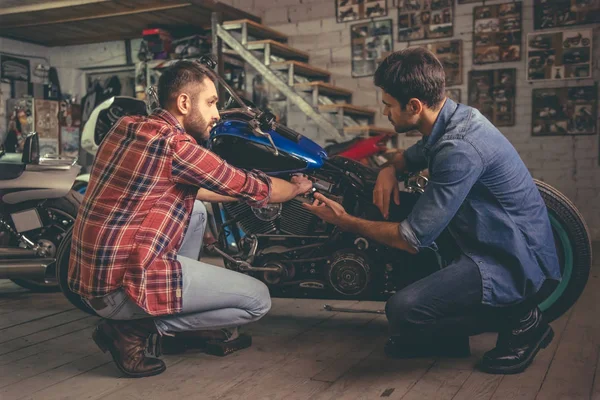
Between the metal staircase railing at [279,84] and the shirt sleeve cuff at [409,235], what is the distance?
3651 millimetres

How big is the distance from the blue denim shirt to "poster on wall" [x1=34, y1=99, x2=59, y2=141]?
6.44 meters

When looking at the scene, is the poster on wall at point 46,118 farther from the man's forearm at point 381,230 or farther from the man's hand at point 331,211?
the man's forearm at point 381,230

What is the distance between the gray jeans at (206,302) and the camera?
6.40 feet

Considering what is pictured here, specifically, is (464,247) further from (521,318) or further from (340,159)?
(340,159)

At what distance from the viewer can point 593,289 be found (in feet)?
11.0

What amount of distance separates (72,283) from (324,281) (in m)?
0.96

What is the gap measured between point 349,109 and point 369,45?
1007 mm

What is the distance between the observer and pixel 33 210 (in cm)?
328

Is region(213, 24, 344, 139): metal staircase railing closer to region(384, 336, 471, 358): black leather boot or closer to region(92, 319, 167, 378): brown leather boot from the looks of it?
region(384, 336, 471, 358): black leather boot

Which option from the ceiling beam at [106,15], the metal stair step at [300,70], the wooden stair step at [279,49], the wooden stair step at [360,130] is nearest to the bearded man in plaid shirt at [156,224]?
the wooden stair step at [360,130]

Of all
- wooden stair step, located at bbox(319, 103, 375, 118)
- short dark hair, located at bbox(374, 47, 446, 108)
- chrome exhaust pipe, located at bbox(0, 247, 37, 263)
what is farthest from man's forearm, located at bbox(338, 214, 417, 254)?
wooden stair step, located at bbox(319, 103, 375, 118)

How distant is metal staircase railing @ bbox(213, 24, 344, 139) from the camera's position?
5535 mm

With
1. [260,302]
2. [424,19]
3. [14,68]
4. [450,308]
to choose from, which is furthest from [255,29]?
[450,308]

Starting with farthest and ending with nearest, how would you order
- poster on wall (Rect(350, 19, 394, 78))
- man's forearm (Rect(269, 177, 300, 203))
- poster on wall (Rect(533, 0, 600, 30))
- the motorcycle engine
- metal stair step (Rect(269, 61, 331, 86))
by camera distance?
poster on wall (Rect(350, 19, 394, 78)) → metal stair step (Rect(269, 61, 331, 86)) → poster on wall (Rect(533, 0, 600, 30)) → the motorcycle engine → man's forearm (Rect(269, 177, 300, 203))
